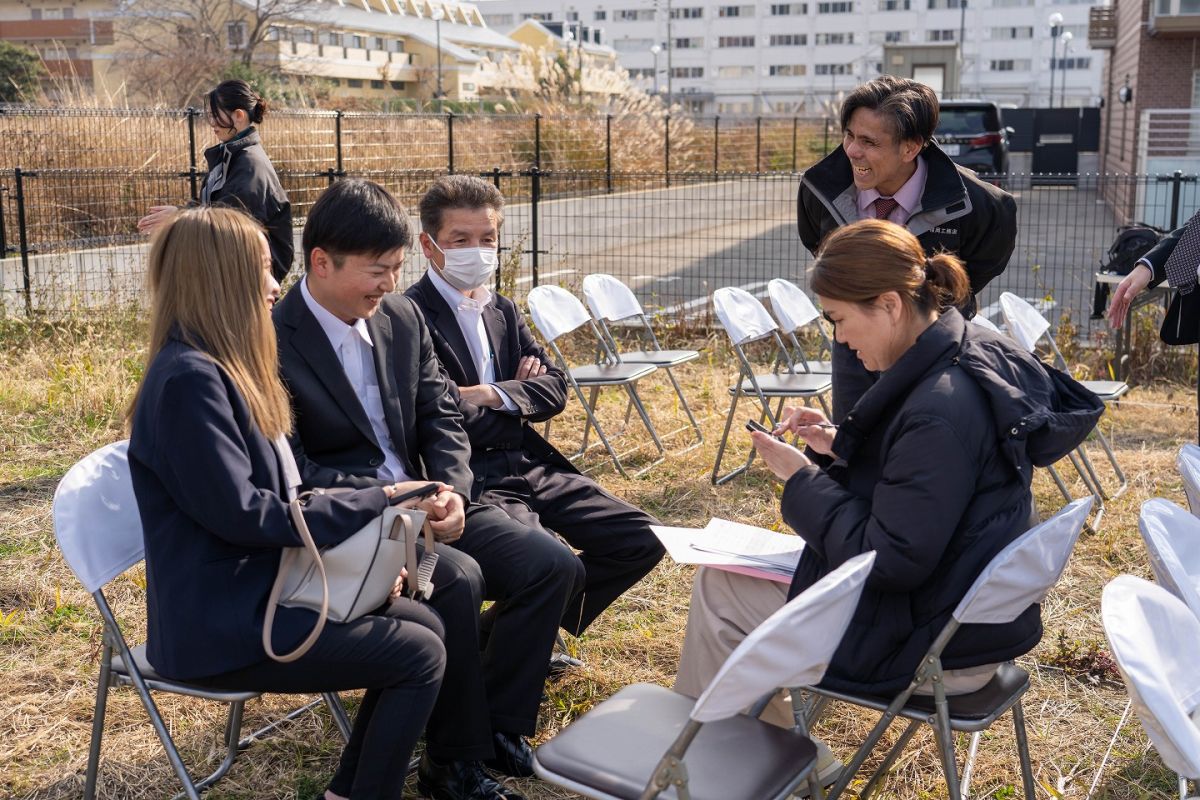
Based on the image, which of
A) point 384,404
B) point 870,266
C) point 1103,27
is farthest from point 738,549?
point 1103,27

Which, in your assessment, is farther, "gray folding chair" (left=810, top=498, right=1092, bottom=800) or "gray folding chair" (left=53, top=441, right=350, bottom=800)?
"gray folding chair" (left=53, top=441, right=350, bottom=800)

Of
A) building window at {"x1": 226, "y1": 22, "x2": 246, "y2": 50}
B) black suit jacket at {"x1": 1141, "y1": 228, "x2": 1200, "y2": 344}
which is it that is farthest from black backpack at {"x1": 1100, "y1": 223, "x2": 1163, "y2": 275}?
building window at {"x1": 226, "y1": 22, "x2": 246, "y2": 50}

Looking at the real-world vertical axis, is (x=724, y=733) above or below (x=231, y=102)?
below

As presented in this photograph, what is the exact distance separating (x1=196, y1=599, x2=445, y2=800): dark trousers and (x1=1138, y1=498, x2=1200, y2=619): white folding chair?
1.51m

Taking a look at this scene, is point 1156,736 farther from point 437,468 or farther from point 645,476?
point 645,476

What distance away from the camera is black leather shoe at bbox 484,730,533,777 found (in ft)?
10.6

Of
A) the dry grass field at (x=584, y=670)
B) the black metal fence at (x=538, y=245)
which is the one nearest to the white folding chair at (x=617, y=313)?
the dry grass field at (x=584, y=670)

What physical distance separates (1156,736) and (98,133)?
1247 cm

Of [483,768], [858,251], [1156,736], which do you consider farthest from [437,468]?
[1156,736]

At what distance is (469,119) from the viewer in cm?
1909

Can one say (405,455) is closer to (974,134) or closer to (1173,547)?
(1173,547)

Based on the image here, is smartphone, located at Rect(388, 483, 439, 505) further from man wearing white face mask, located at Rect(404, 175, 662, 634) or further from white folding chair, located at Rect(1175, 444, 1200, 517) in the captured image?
white folding chair, located at Rect(1175, 444, 1200, 517)

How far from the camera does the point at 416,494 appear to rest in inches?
112

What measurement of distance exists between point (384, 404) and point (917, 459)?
1485 mm
